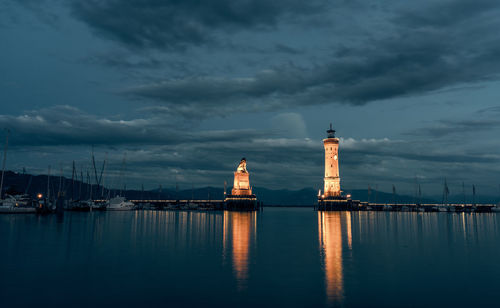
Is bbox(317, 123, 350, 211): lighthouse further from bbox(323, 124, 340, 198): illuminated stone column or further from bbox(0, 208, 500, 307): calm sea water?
bbox(0, 208, 500, 307): calm sea water

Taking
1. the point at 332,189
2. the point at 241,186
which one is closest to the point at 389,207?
the point at 332,189

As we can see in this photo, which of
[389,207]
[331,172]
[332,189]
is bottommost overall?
[389,207]

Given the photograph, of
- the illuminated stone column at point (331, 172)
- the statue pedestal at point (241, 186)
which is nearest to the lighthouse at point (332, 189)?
the illuminated stone column at point (331, 172)

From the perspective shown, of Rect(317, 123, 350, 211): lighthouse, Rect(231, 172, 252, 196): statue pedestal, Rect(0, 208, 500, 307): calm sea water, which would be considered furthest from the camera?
Rect(317, 123, 350, 211): lighthouse

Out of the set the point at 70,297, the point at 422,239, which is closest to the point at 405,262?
the point at 422,239

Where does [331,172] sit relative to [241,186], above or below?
above

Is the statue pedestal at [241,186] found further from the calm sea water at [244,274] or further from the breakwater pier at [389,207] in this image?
the calm sea water at [244,274]

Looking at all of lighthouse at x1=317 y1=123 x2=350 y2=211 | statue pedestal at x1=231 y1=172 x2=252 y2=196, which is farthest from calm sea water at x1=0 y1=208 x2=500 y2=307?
lighthouse at x1=317 y1=123 x2=350 y2=211

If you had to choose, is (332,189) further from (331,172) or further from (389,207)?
(389,207)

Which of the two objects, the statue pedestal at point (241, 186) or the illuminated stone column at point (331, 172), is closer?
the statue pedestal at point (241, 186)

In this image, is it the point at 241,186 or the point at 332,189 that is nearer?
the point at 241,186

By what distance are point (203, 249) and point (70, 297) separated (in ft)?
56.2

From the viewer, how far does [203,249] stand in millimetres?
34688

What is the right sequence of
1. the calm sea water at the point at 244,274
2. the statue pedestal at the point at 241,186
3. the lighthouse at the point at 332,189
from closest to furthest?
1. the calm sea water at the point at 244,274
2. the statue pedestal at the point at 241,186
3. the lighthouse at the point at 332,189
